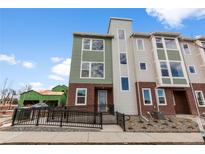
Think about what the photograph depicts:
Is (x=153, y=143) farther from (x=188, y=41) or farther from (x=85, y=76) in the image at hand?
(x=188, y=41)

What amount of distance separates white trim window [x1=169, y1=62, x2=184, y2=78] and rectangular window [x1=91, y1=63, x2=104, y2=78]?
8147 mm

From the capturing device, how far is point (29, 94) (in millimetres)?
23891

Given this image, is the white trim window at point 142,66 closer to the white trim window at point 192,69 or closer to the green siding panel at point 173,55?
the green siding panel at point 173,55

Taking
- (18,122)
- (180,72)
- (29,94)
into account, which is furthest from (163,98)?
(29,94)

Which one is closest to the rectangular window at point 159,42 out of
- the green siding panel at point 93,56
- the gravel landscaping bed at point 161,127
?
the green siding panel at point 93,56

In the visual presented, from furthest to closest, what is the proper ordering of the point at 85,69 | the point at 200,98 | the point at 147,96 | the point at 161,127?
1. the point at 200,98
2. the point at 85,69
3. the point at 147,96
4. the point at 161,127

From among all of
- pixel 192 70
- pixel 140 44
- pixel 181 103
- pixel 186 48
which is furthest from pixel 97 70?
pixel 186 48

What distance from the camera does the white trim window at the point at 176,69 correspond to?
13.7m

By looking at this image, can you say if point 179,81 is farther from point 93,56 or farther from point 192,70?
point 93,56

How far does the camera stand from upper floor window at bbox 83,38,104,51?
14766mm

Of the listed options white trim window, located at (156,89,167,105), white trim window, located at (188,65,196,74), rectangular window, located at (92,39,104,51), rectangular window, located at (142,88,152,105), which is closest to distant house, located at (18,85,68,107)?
rectangular window, located at (92,39,104,51)

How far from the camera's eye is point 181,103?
1441cm
